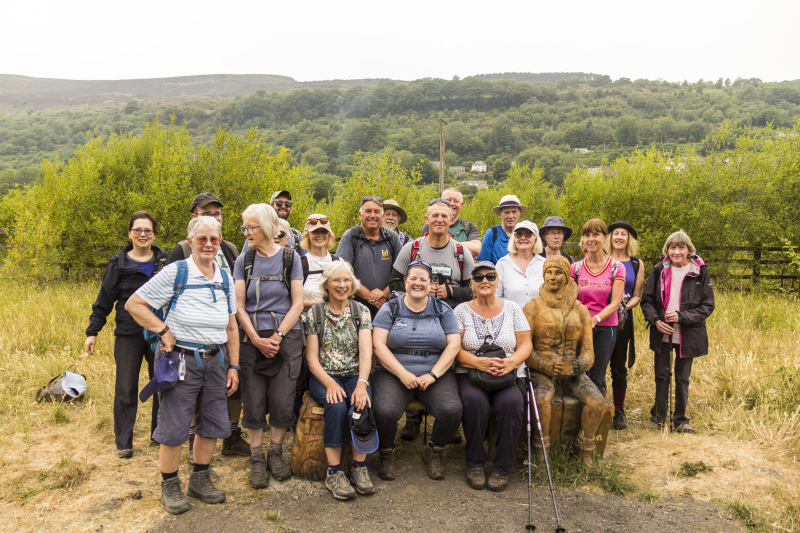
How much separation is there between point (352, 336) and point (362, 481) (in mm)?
1167

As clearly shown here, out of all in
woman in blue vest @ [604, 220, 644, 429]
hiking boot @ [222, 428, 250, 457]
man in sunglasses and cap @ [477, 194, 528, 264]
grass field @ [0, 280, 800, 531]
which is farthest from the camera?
man in sunglasses and cap @ [477, 194, 528, 264]

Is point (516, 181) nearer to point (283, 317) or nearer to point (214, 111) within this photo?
point (283, 317)

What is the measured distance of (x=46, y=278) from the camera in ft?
42.2

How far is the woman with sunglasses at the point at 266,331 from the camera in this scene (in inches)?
156

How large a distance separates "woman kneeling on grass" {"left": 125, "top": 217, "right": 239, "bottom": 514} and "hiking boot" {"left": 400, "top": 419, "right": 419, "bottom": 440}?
1.92m

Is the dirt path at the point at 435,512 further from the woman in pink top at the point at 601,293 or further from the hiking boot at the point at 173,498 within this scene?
the woman in pink top at the point at 601,293

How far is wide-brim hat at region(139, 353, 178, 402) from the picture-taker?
3.35 metres

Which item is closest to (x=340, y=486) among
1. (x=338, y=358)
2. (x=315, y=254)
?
(x=338, y=358)

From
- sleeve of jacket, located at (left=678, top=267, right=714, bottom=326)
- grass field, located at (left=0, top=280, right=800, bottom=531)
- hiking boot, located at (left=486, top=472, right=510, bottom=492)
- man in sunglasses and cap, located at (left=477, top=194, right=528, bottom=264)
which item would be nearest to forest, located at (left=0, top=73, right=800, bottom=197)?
grass field, located at (left=0, top=280, right=800, bottom=531)

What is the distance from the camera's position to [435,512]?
3.68 metres

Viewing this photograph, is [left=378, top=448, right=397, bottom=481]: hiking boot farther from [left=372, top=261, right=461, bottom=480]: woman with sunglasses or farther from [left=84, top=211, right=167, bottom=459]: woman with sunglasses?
[left=84, top=211, right=167, bottom=459]: woman with sunglasses

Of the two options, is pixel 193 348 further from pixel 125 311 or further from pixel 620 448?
pixel 620 448

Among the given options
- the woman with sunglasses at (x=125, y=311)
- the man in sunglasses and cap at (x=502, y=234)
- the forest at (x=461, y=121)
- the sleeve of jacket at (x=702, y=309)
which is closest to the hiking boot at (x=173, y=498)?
the woman with sunglasses at (x=125, y=311)

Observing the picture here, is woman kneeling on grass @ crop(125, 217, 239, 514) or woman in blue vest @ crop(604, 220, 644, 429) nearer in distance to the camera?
woman kneeling on grass @ crop(125, 217, 239, 514)
